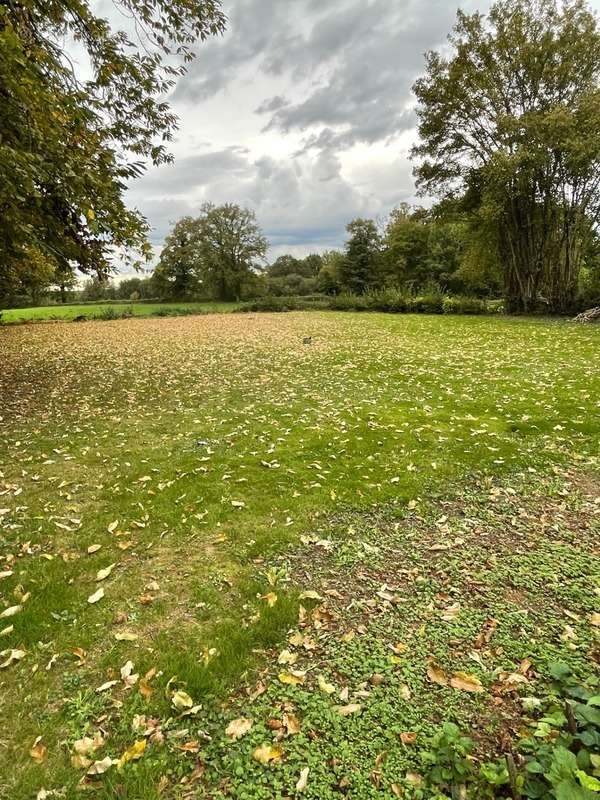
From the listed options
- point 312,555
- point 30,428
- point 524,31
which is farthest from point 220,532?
point 524,31

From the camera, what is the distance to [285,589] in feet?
9.67

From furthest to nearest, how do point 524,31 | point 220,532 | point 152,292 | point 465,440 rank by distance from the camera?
point 152,292, point 524,31, point 465,440, point 220,532

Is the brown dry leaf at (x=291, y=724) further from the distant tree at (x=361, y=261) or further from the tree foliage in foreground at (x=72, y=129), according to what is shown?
the distant tree at (x=361, y=261)

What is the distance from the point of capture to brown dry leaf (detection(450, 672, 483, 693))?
2.13 m

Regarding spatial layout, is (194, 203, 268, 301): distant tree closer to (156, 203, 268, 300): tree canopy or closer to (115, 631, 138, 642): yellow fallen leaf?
(156, 203, 268, 300): tree canopy

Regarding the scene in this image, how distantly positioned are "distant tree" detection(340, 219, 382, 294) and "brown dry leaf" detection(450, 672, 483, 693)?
46926 millimetres

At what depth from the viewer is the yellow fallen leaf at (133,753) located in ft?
6.06

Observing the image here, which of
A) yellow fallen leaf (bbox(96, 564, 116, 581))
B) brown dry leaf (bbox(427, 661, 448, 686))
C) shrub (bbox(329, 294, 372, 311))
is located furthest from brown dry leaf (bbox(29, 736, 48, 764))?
shrub (bbox(329, 294, 372, 311))

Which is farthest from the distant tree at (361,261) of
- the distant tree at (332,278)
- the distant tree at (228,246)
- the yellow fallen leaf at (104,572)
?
the yellow fallen leaf at (104,572)

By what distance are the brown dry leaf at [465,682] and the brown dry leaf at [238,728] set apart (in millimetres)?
1045

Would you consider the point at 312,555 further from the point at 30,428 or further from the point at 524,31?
the point at 524,31

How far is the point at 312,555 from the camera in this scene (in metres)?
3.32

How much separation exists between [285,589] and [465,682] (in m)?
1.24

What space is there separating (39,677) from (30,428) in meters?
5.11
